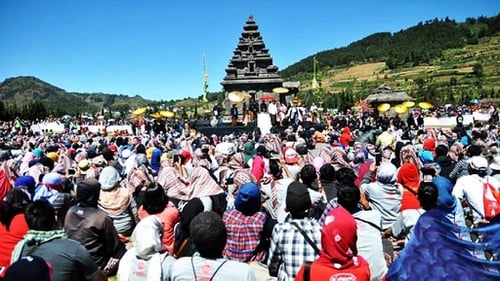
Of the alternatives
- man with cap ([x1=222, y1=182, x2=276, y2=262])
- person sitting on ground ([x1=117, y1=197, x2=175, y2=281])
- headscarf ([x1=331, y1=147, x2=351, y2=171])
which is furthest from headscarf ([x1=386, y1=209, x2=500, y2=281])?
headscarf ([x1=331, y1=147, x2=351, y2=171])

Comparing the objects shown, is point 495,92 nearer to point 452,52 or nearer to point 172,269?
point 452,52

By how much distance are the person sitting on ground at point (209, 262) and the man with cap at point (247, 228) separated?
4.92ft

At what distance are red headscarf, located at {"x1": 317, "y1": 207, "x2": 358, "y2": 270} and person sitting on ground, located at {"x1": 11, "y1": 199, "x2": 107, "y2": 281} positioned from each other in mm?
2005

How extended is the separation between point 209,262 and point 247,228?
1.66 metres

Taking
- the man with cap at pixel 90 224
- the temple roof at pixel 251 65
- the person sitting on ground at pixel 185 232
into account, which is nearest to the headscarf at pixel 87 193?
the man with cap at pixel 90 224

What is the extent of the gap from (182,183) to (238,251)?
3494 mm

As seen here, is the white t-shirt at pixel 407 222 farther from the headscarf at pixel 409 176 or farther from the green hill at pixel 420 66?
the green hill at pixel 420 66

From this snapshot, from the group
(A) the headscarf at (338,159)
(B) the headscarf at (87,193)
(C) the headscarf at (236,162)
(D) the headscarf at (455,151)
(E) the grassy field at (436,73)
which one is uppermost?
(E) the grassy field at (436,73)

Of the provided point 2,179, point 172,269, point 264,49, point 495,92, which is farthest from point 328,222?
point 495,92

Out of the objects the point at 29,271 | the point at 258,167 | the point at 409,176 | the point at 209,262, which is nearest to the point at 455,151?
the point at 409,176

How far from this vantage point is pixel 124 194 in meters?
Result: 7.38

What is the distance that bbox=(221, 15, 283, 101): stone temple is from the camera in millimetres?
52812

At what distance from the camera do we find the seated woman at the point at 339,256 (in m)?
3.30

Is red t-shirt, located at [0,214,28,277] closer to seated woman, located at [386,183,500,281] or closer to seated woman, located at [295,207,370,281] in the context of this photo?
seated woman, located at [295,207,370,281]
